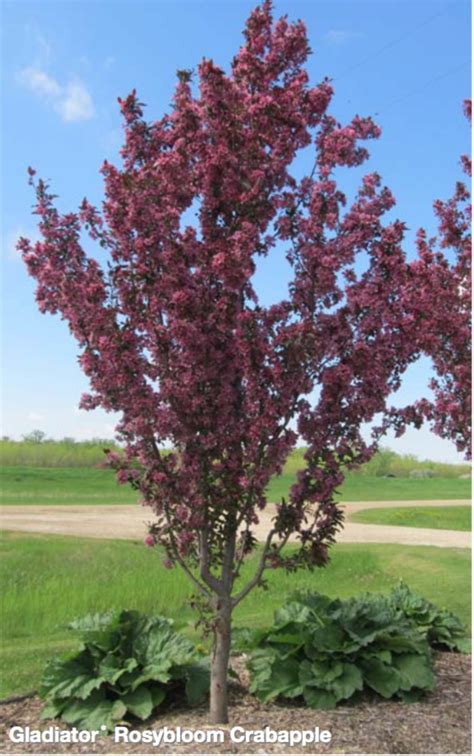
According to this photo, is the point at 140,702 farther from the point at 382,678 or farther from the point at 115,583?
the point at 115,583

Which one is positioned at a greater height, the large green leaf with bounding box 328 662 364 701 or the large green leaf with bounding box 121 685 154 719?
the large green leaf with bounding box 328 662 364 701

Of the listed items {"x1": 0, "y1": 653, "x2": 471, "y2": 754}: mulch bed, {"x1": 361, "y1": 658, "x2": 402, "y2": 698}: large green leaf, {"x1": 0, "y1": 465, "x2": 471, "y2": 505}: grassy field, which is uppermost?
{"x1": 0, "y1": 465, "x2": 471, "y2": 505}: grassy field

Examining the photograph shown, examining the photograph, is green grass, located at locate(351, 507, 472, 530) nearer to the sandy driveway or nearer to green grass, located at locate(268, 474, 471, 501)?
the sandy driveway

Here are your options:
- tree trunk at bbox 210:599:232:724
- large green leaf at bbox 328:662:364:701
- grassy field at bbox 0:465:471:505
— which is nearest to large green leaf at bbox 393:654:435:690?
large green leaf at bbox 328:662:364:701

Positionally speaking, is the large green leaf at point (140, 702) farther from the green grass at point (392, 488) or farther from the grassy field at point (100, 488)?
the green grass at point (392, 488)

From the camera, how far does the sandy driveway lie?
18062mm

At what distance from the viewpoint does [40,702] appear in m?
7.20

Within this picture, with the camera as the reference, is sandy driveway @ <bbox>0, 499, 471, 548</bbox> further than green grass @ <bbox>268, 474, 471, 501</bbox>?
No

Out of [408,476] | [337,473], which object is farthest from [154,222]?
[408,476]

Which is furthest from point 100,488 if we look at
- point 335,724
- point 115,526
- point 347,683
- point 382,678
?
point 335,724

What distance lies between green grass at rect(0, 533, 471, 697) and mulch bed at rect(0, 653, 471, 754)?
156 centimetres

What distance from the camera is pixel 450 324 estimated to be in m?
7.28

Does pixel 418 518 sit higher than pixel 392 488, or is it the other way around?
pixel 392 488

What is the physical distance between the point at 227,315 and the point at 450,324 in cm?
257
